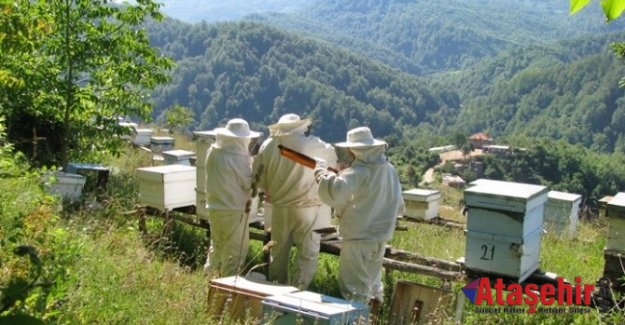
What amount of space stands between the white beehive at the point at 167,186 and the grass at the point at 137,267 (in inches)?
16.0

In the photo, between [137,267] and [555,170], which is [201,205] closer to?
[137,267]

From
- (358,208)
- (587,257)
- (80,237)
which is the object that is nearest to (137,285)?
(80,237)

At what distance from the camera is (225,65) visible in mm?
139625

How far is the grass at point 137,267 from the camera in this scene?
4270mm

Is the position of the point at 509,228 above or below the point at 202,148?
below

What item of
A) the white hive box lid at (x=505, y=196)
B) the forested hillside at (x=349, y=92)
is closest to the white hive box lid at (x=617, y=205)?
the white hive box lid at (x=505, y=196)

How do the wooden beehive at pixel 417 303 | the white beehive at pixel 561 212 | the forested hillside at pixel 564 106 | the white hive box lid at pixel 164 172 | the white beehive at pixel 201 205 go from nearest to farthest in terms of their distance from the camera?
1. the wooden beehive at pixel 417 303
2. the white beehive at pixel 201 205
3. the white hive box lid at pixel 164 172
4. the white beehive at pixel 561 212
5. the forested hillside at pixel 564 106

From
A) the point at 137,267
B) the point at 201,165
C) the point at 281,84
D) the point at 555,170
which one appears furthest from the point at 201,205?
the point at 281,84

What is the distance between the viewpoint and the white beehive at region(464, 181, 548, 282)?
17.0 feet

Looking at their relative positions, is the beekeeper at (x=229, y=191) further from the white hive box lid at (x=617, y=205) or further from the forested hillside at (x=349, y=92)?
the forested hillside at (x=349, y=92)

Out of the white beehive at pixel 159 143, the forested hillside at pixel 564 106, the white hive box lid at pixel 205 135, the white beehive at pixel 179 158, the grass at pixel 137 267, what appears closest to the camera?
the grass at pixel 137 267

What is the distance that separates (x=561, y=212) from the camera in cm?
962

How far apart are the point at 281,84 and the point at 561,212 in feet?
438

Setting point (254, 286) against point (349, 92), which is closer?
point (254, 286)
